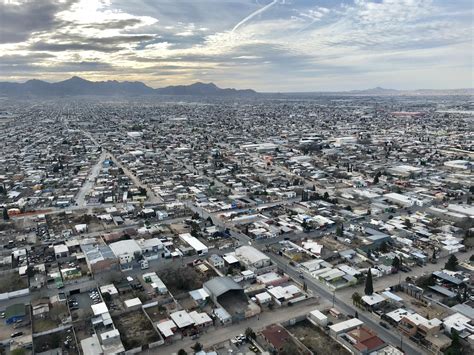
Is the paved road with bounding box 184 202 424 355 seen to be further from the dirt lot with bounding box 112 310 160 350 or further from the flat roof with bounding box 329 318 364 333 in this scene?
the dirt lot with bounding box 112 310 160 350

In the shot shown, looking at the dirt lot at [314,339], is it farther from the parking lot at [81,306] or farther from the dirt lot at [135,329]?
the parking lot at [81,306]

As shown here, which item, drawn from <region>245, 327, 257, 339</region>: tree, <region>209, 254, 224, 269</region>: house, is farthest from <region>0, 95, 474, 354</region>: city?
<region>209, 254, 224, 269</region>: house

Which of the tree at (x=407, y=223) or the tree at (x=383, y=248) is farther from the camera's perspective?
the tree at (x=407, y=223)

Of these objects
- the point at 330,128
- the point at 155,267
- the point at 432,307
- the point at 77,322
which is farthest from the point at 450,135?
the point at 77,322

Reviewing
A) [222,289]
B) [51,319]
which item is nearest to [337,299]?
[222,289]

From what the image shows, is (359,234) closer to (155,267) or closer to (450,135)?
(155,267)

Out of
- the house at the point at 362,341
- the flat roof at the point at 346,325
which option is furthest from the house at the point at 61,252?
the house at the point at 362,341

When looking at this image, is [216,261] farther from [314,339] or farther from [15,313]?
[15,313]
